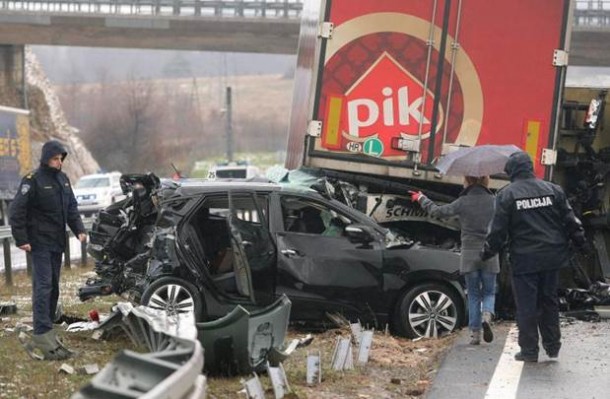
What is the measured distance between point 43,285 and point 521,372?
147 inches

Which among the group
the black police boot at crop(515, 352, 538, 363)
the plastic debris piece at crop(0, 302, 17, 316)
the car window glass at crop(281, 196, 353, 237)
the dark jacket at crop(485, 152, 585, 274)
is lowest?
the plastic debris piece at crop(0, 302, 17, 316)

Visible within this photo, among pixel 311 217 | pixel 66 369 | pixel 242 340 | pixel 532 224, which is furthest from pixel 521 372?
pixel 66 369

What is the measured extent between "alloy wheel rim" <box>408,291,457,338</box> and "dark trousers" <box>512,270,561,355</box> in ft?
5.46

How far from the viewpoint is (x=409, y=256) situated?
30.1ft

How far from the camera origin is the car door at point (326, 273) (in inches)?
356

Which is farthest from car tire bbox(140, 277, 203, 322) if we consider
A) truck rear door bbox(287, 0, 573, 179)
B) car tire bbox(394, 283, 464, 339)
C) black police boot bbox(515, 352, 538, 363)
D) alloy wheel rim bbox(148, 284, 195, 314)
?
black police boot bbox(515, 352, 538, 363)

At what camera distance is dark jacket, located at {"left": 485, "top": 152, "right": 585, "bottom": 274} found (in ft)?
24.1

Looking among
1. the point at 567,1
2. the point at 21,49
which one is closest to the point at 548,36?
the point at 567,1

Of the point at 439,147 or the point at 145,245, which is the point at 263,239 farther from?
the point at 439,147

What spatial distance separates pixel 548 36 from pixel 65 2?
37.2m

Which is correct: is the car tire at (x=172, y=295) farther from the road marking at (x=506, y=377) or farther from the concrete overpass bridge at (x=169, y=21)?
the concrete overpass bridge at (x=169, y=21)

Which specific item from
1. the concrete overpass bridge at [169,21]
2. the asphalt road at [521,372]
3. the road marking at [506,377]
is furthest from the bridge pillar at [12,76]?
the road marking at [506,377]

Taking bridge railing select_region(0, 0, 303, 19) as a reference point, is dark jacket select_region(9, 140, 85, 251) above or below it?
below

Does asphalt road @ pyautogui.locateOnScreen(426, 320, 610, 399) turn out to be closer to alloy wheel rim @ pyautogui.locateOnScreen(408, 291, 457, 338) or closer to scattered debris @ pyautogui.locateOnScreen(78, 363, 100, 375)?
alloy wheel rim @ pyautogui.locateOnScreen(408, 291, 457, 338)
